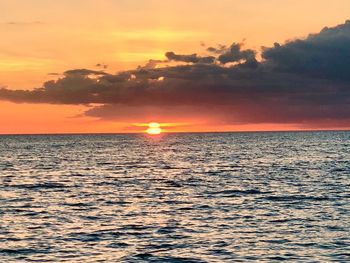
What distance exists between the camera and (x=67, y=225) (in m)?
42.6

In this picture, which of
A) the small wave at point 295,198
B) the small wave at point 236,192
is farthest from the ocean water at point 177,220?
the small wave at point 236,192

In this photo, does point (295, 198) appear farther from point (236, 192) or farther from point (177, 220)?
point (177, 220)

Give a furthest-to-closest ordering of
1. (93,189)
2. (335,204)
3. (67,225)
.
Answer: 1. (93,189)
2. (335,204)
3. (67,225)

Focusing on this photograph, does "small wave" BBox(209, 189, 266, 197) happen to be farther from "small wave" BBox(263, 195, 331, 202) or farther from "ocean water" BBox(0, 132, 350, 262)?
"small wave" BBox(263, 195, 331, 202)

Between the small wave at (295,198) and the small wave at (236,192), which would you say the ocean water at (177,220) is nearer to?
the small wave at (295,198)

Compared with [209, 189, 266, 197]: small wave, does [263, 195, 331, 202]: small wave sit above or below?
below

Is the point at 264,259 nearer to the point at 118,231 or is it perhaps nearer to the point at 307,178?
the point at 118,231

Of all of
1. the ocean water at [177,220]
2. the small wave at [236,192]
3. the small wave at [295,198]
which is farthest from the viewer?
the small wave at [236,192]

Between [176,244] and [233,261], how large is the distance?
5.32 meters

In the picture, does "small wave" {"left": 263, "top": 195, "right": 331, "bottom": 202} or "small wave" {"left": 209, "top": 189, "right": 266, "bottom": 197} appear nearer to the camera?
"small wave" {"left": 263, "top": 195, "right": 331, "bottom": 202}

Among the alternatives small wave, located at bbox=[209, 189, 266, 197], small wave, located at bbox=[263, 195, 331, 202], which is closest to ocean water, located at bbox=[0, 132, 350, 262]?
small wave, located at bbox=[263, 195, 331, 202]

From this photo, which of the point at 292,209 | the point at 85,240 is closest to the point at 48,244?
the point at 85,240

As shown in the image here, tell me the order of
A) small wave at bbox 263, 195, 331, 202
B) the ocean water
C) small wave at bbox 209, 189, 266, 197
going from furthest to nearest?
small wave at bbox 209, 189, 266, 197, small wave at bbox 263, 195, 331, 202, the ocean water

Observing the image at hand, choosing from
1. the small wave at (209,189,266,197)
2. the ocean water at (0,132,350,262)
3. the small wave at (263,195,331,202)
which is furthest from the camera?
the small wave at (209,189,266,197)
